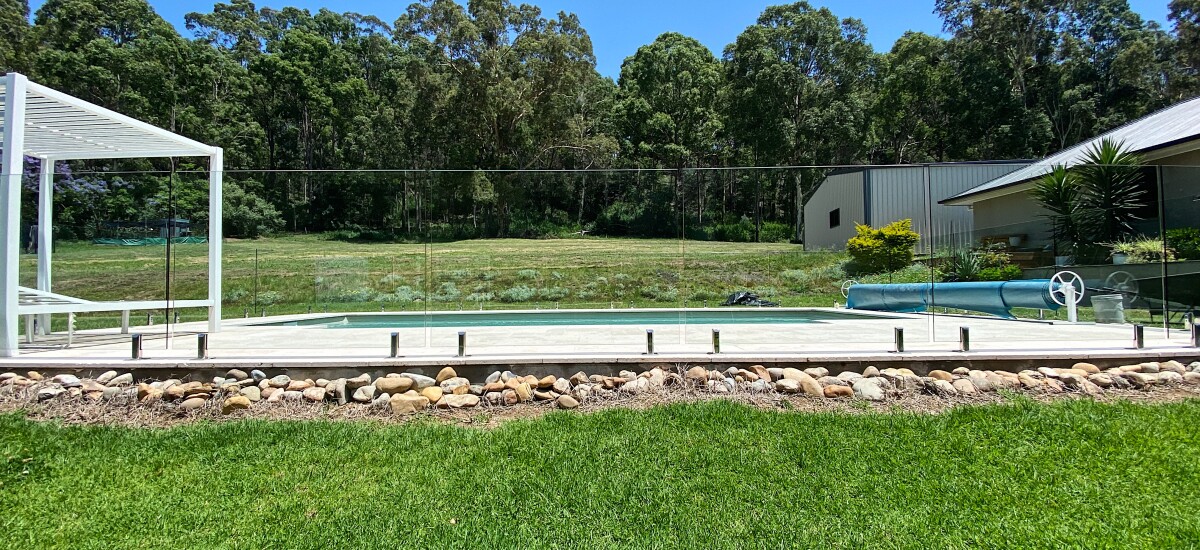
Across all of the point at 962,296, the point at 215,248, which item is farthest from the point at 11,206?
the point at 962,296

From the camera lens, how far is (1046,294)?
20.6 feet

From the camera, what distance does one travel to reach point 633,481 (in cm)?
282

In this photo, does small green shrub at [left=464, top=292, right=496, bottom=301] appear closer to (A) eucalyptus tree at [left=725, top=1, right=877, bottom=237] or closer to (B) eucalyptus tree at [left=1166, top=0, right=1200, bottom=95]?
(A) eucalyptus tree at [left=725, top=1, right=877, bottom=237]

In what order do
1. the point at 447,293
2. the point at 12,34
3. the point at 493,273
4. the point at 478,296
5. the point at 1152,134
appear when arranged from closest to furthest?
the point at 447,293, the point at 478,296, the point at 493,273, the point at 1152,134, the point at 12,34

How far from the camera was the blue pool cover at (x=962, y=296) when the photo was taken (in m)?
6.21

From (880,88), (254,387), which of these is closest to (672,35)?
(880,88)

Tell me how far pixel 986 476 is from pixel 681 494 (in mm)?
1511

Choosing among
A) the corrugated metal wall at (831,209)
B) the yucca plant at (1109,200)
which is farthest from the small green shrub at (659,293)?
the yucca plant at (1109,200)

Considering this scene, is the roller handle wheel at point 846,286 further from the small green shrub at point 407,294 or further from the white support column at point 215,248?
the white support column at point 215,248

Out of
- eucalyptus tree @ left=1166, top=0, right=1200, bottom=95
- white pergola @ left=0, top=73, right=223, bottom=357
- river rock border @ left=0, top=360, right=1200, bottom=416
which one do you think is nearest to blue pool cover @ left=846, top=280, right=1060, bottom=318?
river rock border @ left=0, top=360, right=1200, bottom=416

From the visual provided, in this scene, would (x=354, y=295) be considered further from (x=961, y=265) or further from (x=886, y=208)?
(x=961, y=265)

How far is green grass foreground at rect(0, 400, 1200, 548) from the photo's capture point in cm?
229

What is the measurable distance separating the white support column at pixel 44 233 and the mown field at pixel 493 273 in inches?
3.5

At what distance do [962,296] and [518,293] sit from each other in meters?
4.83
